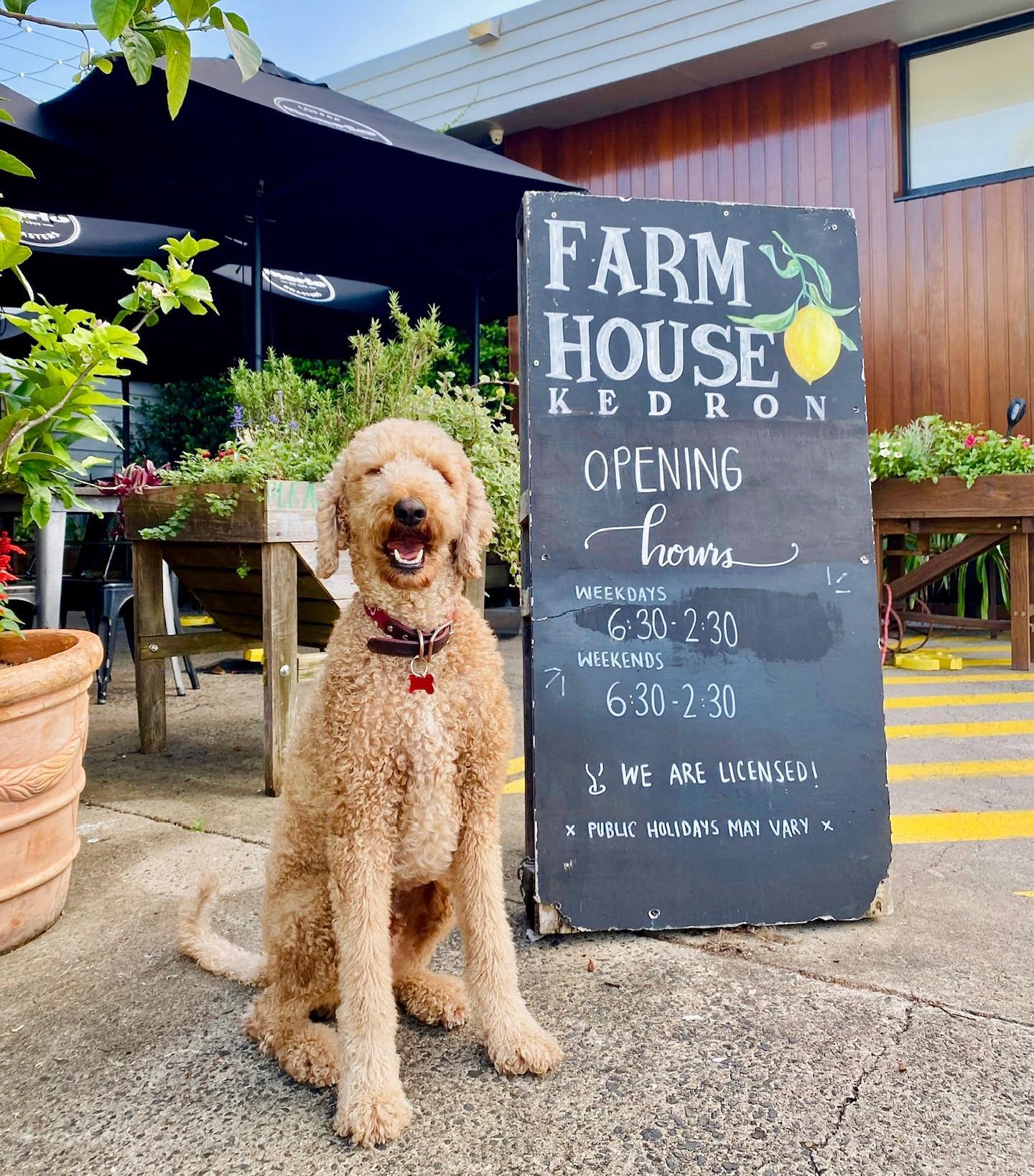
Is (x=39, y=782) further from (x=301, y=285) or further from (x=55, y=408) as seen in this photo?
(x=301, y=285)

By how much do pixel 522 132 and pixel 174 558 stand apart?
7.75m

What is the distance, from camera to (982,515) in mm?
5387

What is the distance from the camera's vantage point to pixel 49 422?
2.31 metres

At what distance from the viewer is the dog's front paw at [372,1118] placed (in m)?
1.45

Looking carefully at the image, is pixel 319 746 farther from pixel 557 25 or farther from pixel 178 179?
pixel 557 25

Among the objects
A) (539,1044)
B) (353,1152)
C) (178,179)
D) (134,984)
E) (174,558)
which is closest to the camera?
(353,1152)

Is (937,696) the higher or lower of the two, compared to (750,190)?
lower

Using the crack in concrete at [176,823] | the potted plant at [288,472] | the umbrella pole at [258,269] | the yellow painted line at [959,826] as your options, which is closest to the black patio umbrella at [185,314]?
the umbrella pole at [258,269]

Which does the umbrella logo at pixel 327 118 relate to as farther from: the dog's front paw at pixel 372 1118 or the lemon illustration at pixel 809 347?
the dog's front paw at pixel 372 1118

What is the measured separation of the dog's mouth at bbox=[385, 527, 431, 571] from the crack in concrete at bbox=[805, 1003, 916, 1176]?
1.20 meters

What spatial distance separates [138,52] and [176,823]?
8.05ft

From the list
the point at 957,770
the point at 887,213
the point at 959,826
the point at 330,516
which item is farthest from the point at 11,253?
the point at 887,213

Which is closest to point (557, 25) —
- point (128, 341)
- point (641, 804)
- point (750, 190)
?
point (750, 190)

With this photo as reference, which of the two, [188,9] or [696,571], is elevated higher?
[188,9]
